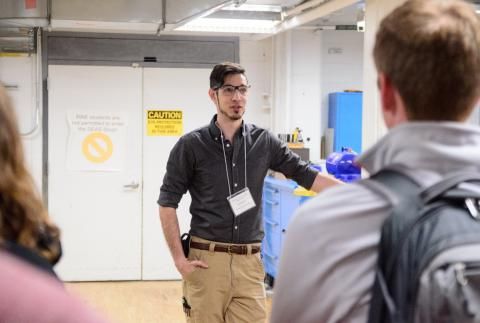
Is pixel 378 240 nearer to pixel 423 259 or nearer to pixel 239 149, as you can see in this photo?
pixel 423 259

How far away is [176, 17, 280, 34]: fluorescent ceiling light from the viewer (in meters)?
5.10

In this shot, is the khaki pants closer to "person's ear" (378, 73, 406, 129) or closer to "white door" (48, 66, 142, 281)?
"person's ear" (378, 73, 406, 129)

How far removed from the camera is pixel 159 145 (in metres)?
6.27

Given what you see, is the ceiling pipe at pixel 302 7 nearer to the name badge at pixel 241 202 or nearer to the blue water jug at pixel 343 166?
the blue water jug at pixel 343 166

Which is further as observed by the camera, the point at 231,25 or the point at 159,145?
the point at 159,145

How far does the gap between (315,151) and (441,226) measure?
5.53 metres

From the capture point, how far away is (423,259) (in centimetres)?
96

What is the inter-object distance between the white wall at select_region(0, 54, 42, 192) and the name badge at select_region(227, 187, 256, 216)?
11.8 ft

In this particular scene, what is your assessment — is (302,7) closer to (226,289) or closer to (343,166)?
(343,166)

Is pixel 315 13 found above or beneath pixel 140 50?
above

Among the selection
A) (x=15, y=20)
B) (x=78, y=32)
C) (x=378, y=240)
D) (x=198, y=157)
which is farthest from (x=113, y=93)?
(x=378, y=240)

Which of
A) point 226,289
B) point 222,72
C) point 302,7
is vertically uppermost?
point 302,7

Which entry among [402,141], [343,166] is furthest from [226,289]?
[402,141]

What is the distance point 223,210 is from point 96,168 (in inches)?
138
